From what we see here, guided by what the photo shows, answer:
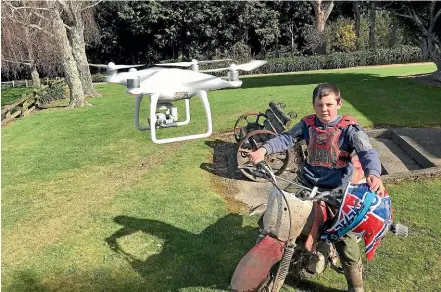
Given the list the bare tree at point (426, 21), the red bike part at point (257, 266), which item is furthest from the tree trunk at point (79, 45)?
the red bike part at point (257, 266)

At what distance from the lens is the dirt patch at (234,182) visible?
697cm

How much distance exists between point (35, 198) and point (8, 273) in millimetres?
2420

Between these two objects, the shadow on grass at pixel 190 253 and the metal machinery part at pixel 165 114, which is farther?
the shadow on grass at pixel 190 253

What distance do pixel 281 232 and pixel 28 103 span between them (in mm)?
16801

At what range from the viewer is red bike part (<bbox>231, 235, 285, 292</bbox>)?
10.4 feet

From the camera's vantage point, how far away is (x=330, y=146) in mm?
3670

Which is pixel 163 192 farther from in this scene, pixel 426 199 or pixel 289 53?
pixel 289 53

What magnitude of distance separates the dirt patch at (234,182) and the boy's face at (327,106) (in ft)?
10.6

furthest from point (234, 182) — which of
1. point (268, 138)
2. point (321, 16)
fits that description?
point (321, 16)

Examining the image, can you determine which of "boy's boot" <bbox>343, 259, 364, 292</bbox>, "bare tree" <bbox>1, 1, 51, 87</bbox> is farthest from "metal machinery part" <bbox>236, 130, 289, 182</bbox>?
"bare tree" <bbox>1, 1, 51, 87</bbox>

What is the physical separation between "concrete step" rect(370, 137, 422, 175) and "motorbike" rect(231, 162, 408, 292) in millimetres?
4927

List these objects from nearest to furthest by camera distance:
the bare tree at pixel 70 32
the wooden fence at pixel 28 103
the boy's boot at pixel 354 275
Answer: the boy's boot at pixel 354 275, the wooden fence at pixel 28 103, the bare tree at pixel 70 32

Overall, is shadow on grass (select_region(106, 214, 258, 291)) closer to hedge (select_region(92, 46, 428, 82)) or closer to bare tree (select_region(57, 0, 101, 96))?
bare tree (select_region(57, 0, 101, 96))

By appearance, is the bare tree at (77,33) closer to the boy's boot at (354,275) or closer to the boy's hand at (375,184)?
the boy's boot at (354,275)
